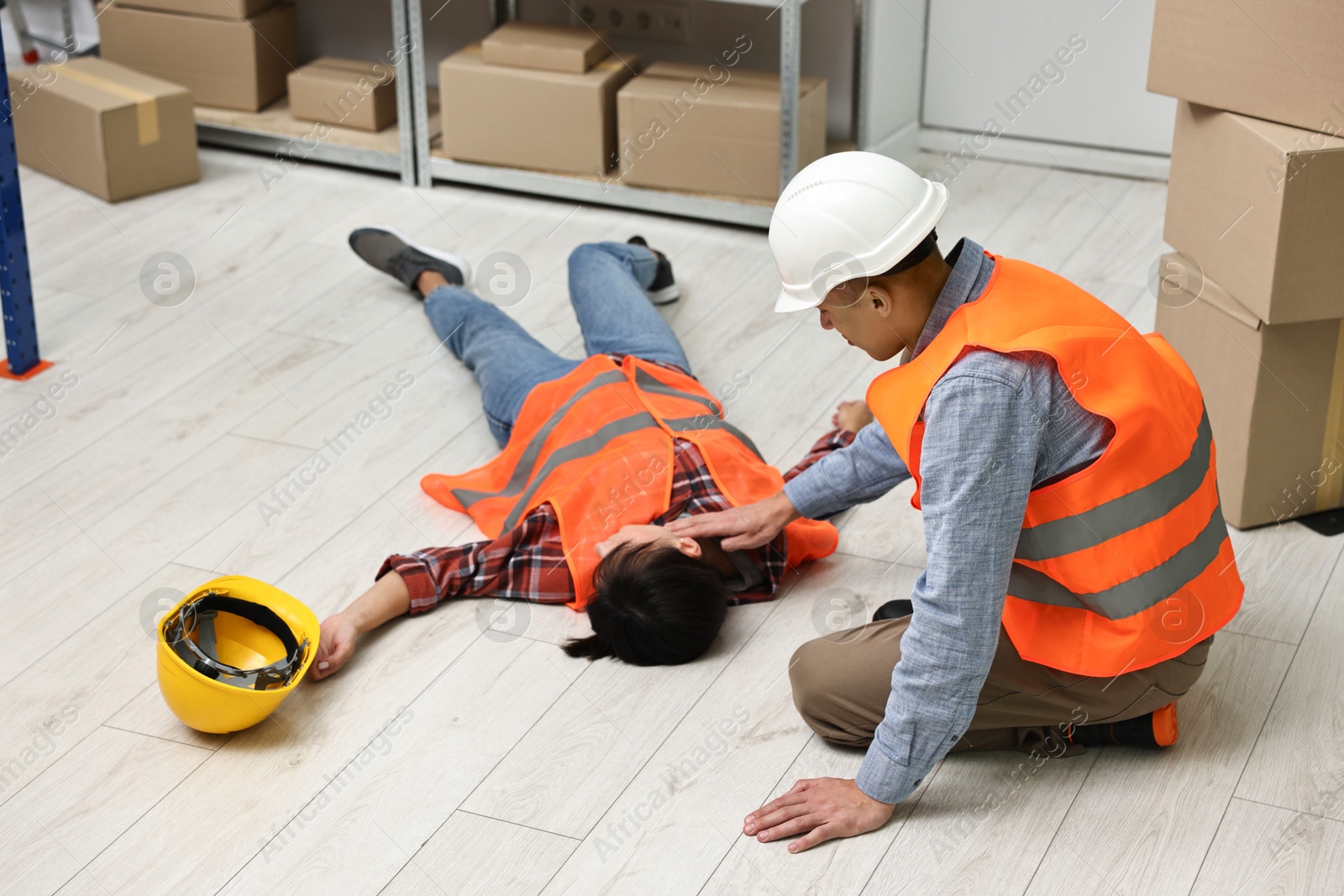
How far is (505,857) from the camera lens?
156 cm

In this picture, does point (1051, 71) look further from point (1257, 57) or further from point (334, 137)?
point (334, 137)

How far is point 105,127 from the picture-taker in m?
3.33

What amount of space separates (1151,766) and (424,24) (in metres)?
3.08

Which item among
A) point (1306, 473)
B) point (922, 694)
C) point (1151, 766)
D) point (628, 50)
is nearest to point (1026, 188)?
point (628, 50)

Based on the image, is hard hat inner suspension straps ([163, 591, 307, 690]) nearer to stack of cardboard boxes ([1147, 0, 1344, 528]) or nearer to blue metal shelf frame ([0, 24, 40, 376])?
blue metal shelf frame ([0, 24, 40, 376])

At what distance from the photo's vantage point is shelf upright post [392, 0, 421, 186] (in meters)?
3.38

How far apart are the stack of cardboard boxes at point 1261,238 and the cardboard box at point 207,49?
8.74 feet

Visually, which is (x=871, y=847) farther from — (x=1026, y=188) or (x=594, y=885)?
(x=1026, y=188)

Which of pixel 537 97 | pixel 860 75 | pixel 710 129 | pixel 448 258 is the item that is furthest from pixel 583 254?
pixel 860 75

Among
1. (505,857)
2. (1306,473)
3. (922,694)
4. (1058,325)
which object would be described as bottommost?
(505,857)

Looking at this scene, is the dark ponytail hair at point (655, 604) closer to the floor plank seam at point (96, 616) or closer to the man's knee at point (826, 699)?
the man's knee at point (826, 699)

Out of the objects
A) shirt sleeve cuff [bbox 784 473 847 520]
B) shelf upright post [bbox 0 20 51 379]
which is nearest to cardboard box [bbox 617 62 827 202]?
shelf upright post [bbox 0 20 51 379]

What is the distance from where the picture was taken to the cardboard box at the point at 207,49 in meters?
3.73

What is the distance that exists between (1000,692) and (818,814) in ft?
0.87
